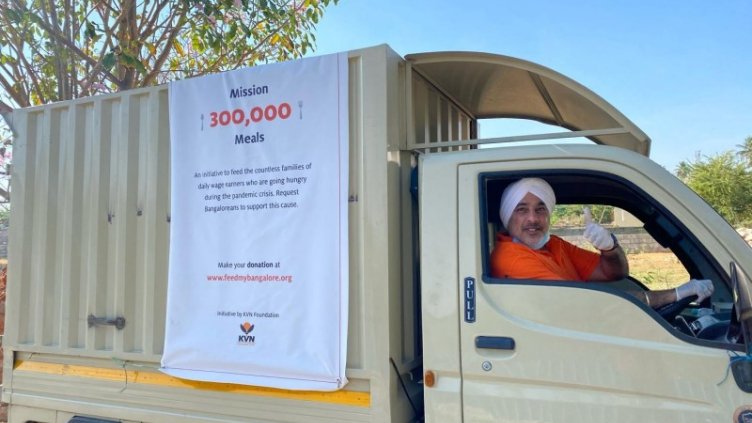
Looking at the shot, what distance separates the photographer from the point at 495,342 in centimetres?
229

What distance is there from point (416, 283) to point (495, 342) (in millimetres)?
616

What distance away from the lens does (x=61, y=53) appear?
6.18 meters

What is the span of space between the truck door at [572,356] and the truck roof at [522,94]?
60 cm

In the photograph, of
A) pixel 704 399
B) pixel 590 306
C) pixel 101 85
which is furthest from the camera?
pixel 101 85

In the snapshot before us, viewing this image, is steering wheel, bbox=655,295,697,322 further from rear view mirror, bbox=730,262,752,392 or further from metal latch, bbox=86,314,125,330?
metal latch, bbox=86,314,125,330

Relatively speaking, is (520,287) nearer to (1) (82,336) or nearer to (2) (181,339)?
(2) (181,339)

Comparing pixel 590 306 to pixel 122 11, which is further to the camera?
pixel 122 11

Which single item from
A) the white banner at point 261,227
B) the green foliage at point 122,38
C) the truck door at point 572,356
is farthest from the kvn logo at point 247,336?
the green foliage at point 122,38

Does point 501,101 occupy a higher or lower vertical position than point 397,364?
higher

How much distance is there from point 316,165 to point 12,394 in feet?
7.84

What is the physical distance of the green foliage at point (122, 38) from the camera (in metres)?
6.10

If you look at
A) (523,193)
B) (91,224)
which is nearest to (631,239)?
(523,193)

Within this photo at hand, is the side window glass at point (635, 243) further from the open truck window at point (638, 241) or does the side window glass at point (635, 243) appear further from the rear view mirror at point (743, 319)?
the rear view mirror at point (743, 319)

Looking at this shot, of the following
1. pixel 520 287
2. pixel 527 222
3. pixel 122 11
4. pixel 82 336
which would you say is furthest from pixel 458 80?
pixel 122 11
